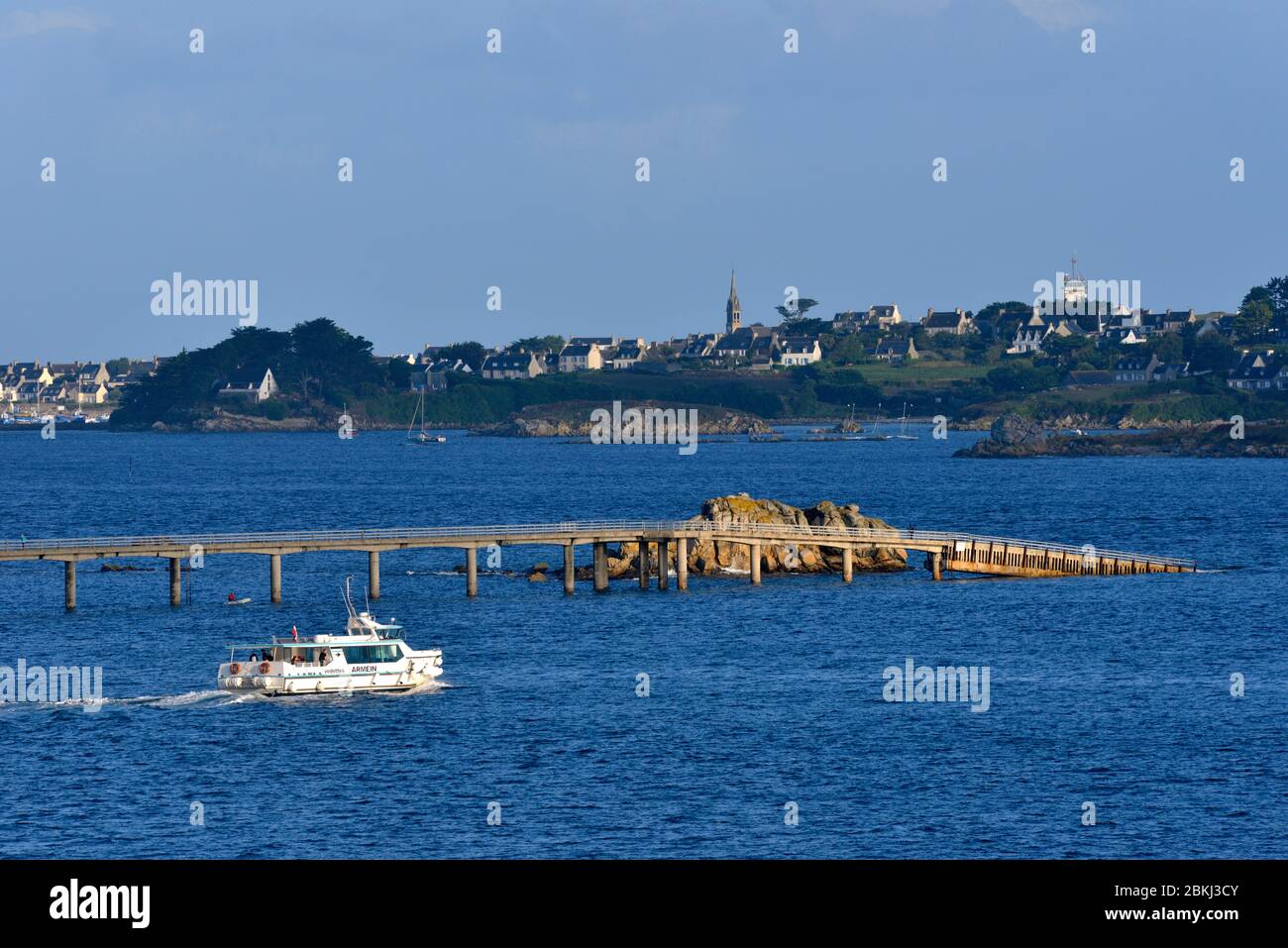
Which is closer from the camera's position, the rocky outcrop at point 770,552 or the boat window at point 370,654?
the boat window at point 370,654

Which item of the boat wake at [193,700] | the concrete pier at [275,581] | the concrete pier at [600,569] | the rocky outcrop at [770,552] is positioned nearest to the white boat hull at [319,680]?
the boat wake at [193,700]

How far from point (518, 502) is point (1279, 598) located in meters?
87.3

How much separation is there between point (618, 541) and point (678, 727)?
3354cm

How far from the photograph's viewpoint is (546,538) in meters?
85.7

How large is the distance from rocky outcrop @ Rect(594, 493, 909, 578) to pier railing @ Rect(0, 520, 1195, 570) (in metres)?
1.84

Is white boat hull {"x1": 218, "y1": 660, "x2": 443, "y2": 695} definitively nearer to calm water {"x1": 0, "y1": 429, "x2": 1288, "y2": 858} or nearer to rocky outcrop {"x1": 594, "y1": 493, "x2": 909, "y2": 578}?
calm water {"x1": 0, "y1": 429, "x2": 1288, "y2": 858}

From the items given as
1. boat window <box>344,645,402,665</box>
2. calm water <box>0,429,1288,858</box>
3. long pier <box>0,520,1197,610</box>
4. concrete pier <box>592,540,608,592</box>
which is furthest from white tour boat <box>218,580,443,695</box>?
concrete pier <box>592,540,608,592</box>

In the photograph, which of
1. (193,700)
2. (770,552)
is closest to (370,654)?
(193,700)

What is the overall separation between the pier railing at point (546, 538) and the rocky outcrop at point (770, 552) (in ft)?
6.04

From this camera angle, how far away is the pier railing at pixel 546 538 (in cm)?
8081

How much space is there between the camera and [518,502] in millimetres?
163500

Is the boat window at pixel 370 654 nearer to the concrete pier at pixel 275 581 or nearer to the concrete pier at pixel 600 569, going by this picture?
the concrete pier at pixel 275 581

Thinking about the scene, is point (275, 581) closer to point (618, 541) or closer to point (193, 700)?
point (618, 541)
